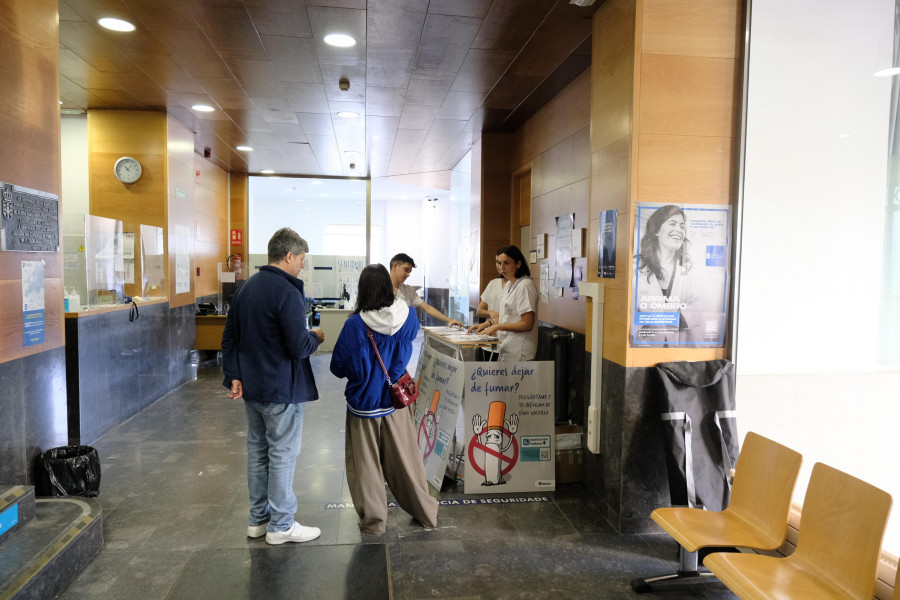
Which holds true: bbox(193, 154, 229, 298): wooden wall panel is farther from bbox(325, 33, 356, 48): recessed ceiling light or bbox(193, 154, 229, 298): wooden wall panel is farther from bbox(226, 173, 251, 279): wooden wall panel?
bbox(325, 33, 356, 48): recessed ceiling light

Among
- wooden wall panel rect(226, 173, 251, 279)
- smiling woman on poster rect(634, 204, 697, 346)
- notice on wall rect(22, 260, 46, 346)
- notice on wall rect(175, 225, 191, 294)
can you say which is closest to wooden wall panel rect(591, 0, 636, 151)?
smiling woman on poster rect(634, 204, 697, 346)

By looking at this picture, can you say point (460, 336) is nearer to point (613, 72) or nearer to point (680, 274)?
point (680, 274)

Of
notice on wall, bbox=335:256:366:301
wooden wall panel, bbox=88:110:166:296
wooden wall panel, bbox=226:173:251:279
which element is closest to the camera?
wooden wall panel, bbox=88:110:166:296

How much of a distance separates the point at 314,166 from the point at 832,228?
796 centimetres

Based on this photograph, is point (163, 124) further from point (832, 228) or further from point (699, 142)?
point (832, 228)

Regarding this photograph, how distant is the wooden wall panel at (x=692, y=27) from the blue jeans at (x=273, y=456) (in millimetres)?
2674

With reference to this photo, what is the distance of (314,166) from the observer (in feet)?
31.4

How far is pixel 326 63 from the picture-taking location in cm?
464

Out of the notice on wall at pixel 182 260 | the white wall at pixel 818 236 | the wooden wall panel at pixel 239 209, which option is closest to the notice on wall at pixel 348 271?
the wooden wall panel at pixel 239 209

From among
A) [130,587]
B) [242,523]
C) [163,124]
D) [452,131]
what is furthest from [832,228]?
[163,124]

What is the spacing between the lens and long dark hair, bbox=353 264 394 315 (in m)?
3.02

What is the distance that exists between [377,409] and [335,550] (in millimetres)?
744

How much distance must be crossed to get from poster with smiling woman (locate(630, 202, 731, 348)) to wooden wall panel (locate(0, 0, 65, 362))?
3.32 meters

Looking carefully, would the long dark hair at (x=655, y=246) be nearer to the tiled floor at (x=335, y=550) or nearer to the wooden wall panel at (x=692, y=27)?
the wooden wall panel at (x=692, y=27)
